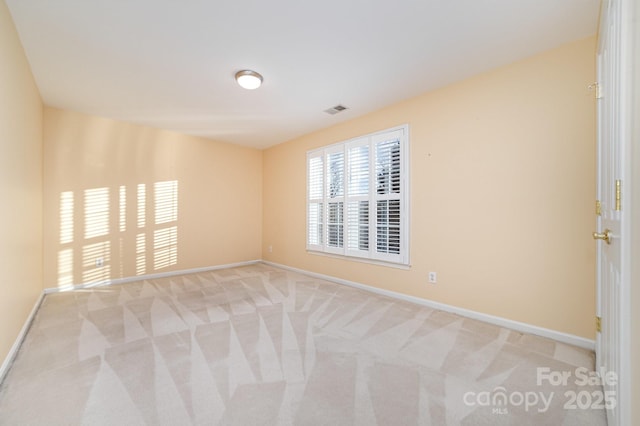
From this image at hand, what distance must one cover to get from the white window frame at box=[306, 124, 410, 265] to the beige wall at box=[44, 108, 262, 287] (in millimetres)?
1811

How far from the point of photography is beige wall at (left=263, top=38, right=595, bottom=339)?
2.22m

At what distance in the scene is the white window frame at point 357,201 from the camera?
3379mm

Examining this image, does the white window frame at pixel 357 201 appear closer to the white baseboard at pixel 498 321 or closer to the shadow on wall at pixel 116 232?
the white baseboard at pixel 498 321

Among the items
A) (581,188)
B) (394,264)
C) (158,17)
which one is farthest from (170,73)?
(581,188)

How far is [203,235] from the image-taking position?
5.13 metres

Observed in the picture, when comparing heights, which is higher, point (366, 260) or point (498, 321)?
point (366, 260)

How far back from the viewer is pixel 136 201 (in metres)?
4.38

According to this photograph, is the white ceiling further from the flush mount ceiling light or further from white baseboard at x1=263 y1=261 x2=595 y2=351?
white baseboard at x1=263 y1=261 x2=595 y2=351

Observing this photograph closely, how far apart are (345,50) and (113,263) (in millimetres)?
4510

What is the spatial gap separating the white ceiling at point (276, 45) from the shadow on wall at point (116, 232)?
141cm

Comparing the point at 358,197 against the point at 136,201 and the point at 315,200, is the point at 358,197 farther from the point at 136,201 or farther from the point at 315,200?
the point at 136,201

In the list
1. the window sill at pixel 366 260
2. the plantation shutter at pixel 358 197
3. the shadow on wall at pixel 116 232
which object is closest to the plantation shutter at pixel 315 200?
the window sill at pixel 366 260

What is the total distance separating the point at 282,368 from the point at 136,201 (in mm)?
3961

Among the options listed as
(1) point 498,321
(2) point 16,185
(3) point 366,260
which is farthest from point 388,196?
(2) point 16,185
